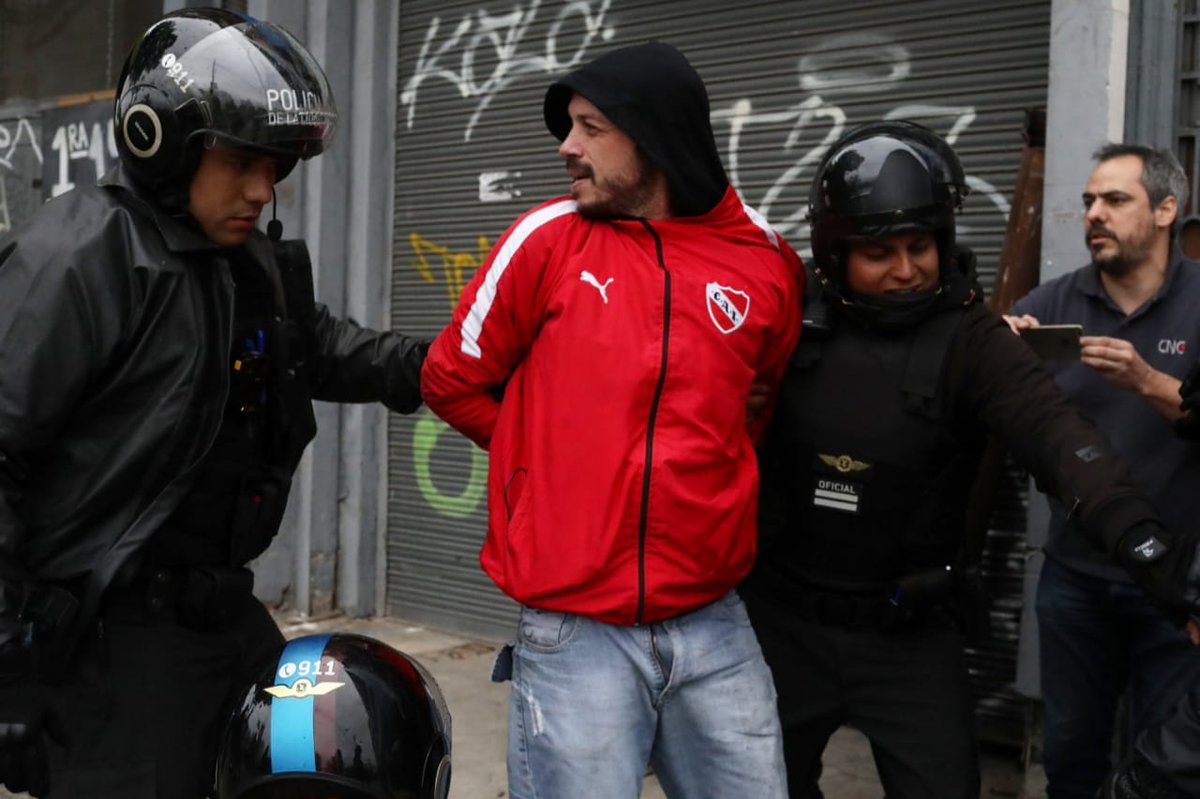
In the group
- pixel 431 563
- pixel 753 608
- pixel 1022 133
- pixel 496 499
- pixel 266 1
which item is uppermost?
pixel 266 1

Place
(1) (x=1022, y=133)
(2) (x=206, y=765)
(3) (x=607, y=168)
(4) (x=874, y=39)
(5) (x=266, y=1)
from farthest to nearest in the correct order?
(5) (x=266, y=1) < (4) (x=874, y=39) < (1) (x=1022, y=133) < (3) (x=607, y=168) < (2) (x=206, y=765)

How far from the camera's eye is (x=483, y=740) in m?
5.49

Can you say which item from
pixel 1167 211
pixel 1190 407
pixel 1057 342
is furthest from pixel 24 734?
pixel 1167 211

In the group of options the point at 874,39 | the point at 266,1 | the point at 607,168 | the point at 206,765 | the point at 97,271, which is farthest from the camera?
the point at 266,1

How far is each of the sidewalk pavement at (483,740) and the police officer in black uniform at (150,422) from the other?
238 centimetres

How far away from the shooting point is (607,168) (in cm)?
290

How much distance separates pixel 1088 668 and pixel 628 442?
2.08 meters

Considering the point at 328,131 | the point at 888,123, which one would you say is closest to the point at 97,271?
the point at 328,131

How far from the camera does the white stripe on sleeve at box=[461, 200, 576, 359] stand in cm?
285

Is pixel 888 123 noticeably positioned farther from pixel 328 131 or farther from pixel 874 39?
pixel 874 39

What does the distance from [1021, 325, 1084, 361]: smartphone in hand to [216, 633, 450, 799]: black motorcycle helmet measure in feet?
5.64

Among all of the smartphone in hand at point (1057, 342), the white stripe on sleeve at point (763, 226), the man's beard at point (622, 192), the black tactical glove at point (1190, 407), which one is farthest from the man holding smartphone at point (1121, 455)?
the man's beard at point (622, 192)

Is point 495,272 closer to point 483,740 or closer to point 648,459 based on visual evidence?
point 648,459

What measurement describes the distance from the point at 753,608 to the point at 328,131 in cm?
146
